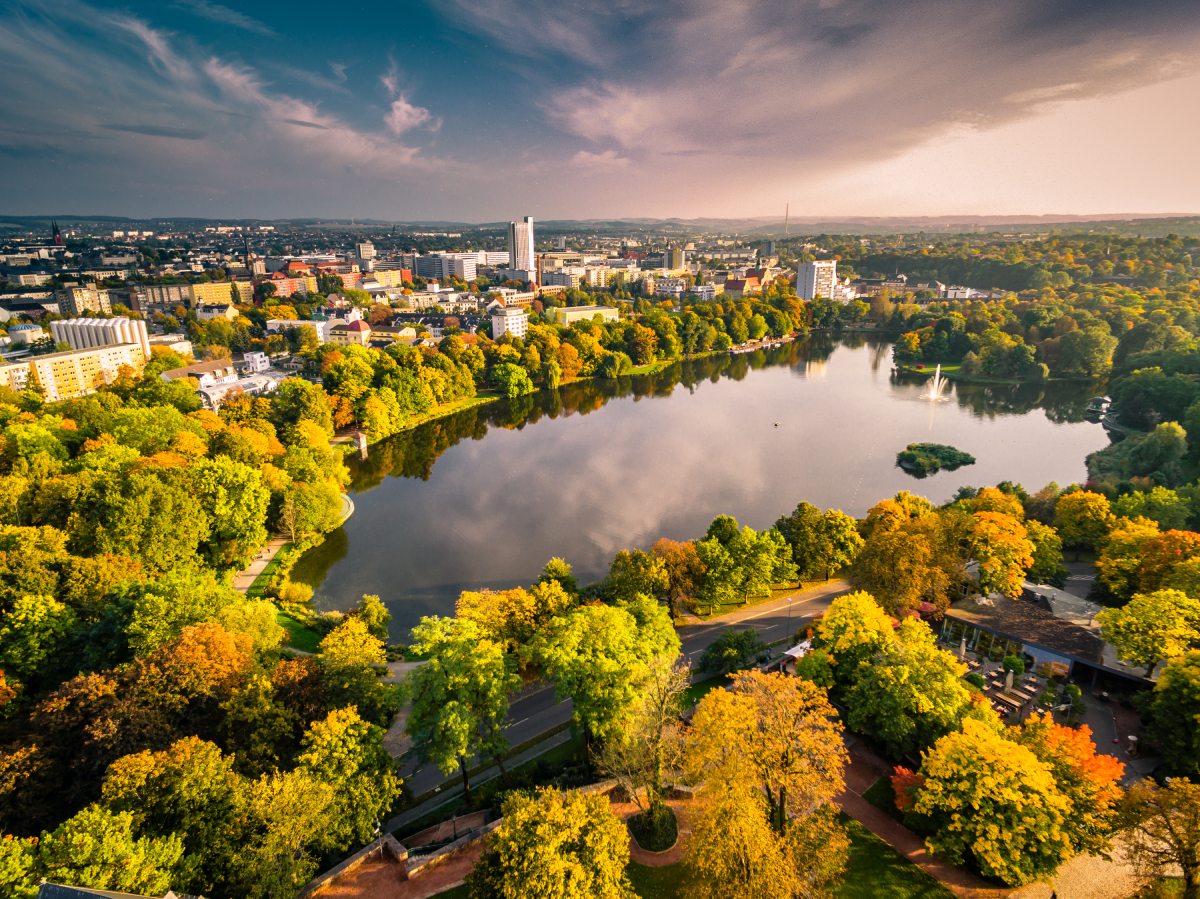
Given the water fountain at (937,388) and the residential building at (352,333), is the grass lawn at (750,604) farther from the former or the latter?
the residential building at (352,333)

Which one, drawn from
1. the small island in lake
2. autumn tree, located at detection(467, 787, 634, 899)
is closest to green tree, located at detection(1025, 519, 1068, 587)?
the small island in lake

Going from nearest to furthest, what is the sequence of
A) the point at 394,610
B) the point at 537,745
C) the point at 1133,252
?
the point at 537,745, the point at 394,610, the point at 1133,252

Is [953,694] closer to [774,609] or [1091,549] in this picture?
[774,609]

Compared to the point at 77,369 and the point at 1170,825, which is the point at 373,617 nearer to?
the point at 1170,825

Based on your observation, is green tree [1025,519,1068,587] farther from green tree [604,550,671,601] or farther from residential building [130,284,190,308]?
residential building [130,284,190,308]

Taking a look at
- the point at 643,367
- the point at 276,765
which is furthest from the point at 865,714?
the point at 643,367

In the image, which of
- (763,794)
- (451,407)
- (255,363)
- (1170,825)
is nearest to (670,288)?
(451,407)
